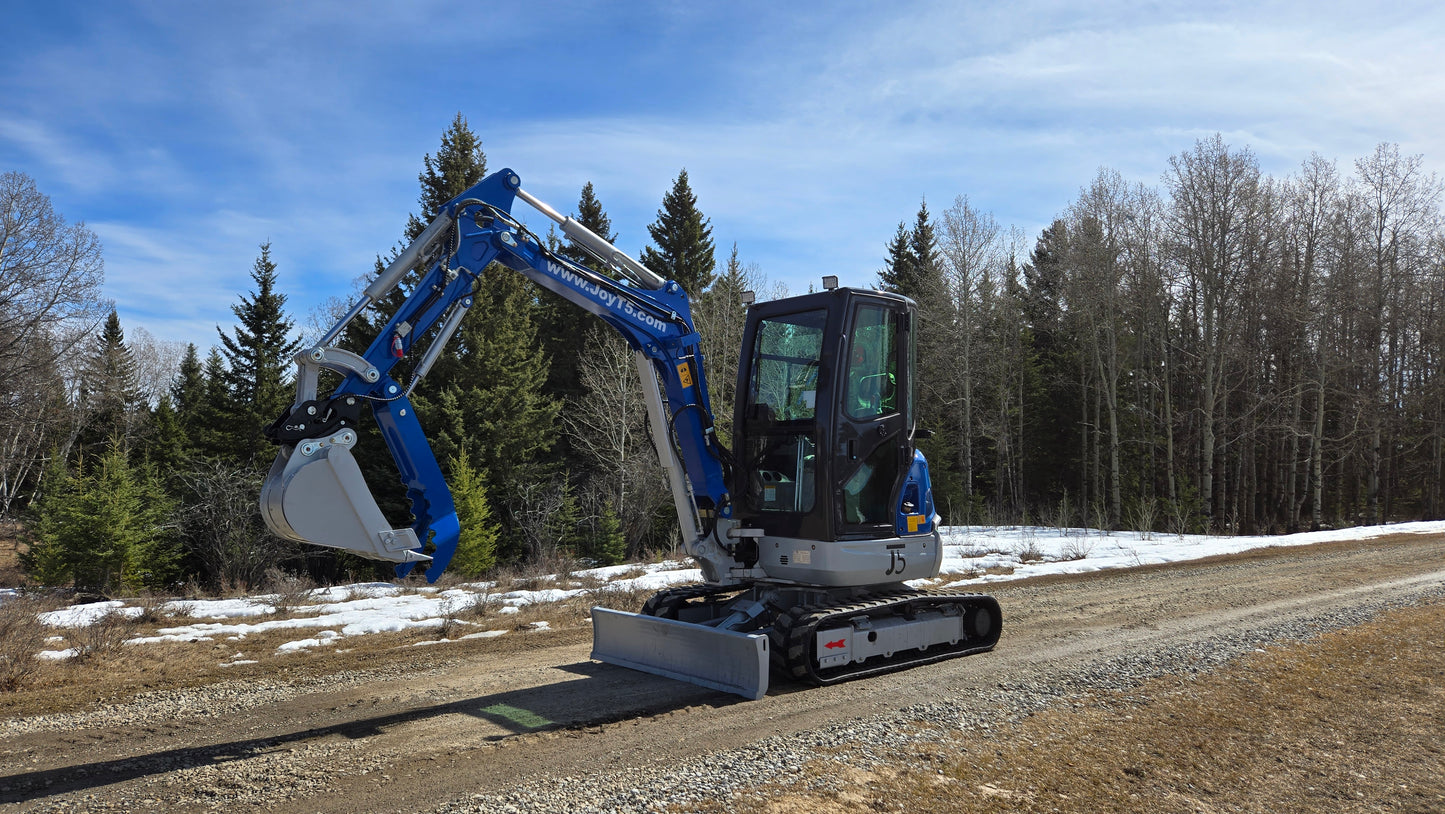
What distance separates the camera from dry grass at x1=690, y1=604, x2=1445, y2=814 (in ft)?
14.9

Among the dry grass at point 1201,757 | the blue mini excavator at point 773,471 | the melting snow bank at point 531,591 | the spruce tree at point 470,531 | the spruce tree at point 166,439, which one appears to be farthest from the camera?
the spruce tree at point 166,439

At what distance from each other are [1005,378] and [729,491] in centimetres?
3096

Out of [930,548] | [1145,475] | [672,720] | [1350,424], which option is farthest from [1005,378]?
[672,720]

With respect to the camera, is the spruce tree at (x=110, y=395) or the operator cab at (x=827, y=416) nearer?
the operator cab at (x=827, y=416)

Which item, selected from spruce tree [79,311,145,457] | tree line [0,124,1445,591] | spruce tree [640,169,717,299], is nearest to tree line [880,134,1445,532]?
tree line [0,124,1445,591]

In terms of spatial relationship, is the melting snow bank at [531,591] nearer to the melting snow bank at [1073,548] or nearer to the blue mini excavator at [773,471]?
the melting snow bank at [1073,548]

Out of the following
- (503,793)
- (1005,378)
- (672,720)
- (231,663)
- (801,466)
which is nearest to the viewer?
(503,793)

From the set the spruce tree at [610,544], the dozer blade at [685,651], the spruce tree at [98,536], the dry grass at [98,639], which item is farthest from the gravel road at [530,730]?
the spruce tree at [98,536]

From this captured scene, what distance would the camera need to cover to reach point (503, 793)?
4.59 m

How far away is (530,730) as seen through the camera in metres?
5.75

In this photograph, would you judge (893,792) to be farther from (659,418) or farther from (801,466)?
(659,418)

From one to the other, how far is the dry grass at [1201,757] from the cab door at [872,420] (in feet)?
7.03

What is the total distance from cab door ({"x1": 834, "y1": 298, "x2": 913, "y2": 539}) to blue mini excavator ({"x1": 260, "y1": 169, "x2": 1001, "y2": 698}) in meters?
0.01

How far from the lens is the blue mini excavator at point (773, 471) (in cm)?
654
